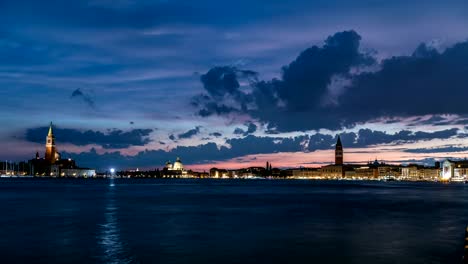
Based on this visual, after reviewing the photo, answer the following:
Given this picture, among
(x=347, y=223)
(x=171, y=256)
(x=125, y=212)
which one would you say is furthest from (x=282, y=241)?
(x=125, y=212)

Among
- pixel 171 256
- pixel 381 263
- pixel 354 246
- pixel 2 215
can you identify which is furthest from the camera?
pixel 2 215

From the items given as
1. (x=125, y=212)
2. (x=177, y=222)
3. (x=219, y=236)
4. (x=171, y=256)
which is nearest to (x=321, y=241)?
(x=219, y=236)

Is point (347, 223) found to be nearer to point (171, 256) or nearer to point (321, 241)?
point (321, 241)

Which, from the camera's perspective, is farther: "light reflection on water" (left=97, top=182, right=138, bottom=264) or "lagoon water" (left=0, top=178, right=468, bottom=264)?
"lagoon water" (left=0, top=178, right=468, bottom=264)

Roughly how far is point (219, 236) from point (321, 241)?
734 cm

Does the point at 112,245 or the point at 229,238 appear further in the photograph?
the point at 229,238

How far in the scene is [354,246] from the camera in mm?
32281

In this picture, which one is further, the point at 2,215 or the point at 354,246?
the point at 2,215

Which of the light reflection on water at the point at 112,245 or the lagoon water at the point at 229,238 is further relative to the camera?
the lagoon water at the point at 229,238

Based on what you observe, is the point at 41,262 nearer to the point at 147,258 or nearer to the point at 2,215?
the point at 147,258

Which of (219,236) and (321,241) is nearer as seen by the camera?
(321,241)

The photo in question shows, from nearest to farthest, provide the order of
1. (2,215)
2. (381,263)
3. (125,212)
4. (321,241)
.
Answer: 1. (381,263)
2. (321,241)
3. (2,215)
4. (125,212)

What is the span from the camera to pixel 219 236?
3706cm

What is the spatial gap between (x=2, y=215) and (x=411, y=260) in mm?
41196
